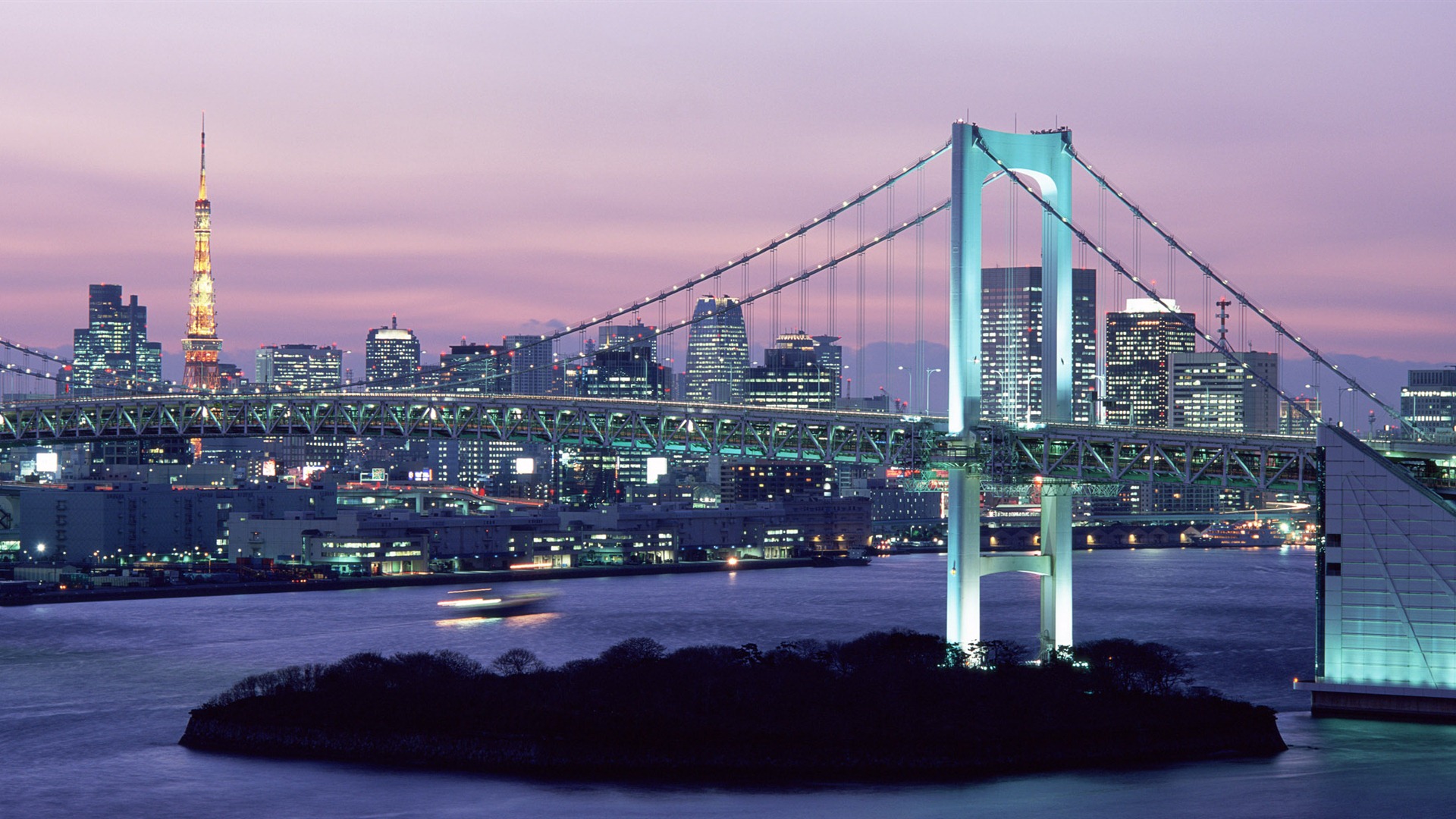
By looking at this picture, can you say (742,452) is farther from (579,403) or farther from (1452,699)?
(1452,699)

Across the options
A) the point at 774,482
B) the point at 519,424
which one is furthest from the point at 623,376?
the point at 519,424

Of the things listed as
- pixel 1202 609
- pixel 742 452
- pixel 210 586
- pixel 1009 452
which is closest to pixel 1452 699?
pixel 1009 452

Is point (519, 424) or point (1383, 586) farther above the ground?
point (519, 424)

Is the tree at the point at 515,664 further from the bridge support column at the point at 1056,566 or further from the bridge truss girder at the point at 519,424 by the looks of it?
the bridge support column at the point at 1056,566

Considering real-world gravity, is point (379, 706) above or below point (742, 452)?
below

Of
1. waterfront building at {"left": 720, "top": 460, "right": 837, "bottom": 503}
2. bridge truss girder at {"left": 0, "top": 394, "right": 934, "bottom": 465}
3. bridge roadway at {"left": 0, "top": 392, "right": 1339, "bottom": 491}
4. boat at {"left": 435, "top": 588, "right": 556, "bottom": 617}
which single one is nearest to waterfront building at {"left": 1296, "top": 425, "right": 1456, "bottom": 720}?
bridge roadway at {"left": 0, "top": 392, "right": 1339, "bottom": 491}

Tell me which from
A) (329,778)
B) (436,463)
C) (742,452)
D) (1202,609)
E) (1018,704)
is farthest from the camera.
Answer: (436,463)

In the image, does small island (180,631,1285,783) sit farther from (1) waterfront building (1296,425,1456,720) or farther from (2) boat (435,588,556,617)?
(2) boat (435,588,556,617)

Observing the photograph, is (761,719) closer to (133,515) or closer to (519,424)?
(519,424)
